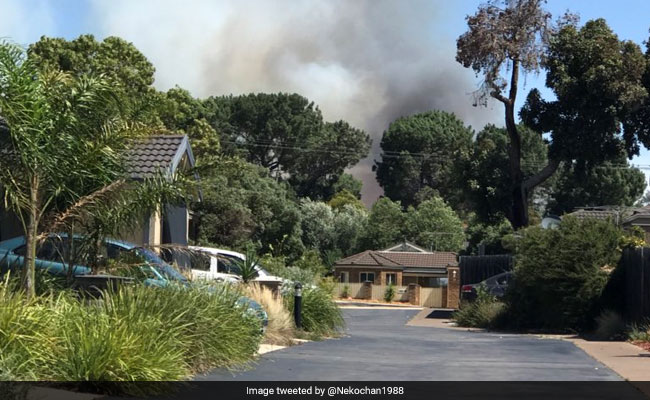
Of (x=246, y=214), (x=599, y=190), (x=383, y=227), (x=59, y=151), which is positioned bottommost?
(x=59, y=151)

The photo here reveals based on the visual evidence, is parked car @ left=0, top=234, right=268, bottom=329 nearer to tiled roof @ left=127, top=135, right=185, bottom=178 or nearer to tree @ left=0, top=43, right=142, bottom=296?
tree @ left=0, top=43, right=142, bottom=296

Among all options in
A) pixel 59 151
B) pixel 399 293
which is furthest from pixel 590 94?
pixel 59 151

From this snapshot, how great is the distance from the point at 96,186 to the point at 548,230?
17.2 metres

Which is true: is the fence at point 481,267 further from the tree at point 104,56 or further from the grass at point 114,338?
the grass at point 114,338

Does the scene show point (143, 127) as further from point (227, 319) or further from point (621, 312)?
point (621, 312)

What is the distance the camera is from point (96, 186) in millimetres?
14961

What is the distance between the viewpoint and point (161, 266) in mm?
16875

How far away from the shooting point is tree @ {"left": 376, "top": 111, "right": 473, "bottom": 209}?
99250 millimetres

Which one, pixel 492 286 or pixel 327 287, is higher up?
pixel 492 286

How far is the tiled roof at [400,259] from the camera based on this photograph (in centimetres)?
7144

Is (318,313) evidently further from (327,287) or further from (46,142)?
(46,142)

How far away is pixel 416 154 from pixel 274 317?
8188 cm

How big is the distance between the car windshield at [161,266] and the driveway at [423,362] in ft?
6.58

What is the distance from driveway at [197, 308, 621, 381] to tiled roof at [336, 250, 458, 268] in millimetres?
48018
